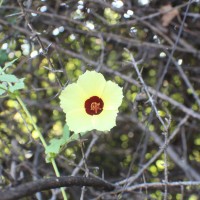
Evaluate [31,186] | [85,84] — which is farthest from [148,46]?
[31,186]

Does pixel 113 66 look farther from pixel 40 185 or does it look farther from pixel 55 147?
pixel 40 185

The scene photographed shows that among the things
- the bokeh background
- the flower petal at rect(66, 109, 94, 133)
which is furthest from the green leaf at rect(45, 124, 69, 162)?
the bokeh background

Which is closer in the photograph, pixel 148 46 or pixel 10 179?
pixel 10 179

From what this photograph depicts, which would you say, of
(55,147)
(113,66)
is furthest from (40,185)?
(113,66)

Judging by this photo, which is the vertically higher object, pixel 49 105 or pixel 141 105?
pixel 141 105

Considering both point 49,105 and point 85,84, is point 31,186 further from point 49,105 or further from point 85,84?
point 49,105

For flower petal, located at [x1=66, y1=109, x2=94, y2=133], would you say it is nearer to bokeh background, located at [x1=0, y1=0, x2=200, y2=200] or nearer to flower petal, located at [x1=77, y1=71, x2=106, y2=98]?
flower petal, located at [x1=77, y1=71, x2=106, y2=98]

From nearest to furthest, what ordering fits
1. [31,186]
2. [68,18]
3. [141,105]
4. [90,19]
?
[31,186] → [141,105] → [68,18] → [90,19]
